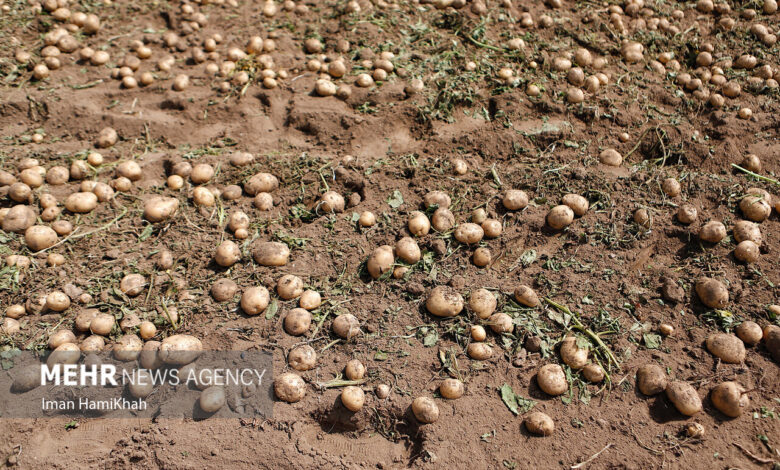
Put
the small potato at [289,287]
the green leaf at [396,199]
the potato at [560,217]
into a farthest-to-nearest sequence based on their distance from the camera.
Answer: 1. the green leaf at [396,199]
2. the potato at [560,217]
3. the small potato at [289,287]

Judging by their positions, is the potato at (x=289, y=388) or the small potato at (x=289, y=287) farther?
the small potato at (x=289, y=287)

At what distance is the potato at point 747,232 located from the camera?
375 cm

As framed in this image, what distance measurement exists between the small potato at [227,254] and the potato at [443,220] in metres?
1.46

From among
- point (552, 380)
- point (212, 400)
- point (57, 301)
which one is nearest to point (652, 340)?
point (552, 380)

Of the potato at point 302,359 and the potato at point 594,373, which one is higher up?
the potato at point 594,373

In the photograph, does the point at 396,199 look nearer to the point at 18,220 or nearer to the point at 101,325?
the point at 101,325

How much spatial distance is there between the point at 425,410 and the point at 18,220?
3.29 metres

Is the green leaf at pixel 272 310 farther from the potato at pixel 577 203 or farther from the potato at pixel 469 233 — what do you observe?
the potato at pixel 577 203

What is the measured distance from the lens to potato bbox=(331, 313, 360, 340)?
3287 millimetres

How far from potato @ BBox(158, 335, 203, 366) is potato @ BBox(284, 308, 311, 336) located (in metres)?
0.55

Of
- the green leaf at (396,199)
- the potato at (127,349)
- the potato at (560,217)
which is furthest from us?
the green leaf at (396,199)

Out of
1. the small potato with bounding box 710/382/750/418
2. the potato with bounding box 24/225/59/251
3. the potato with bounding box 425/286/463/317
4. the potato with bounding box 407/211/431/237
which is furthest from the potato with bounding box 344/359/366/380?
the potato with bounding box 24/225/59/251

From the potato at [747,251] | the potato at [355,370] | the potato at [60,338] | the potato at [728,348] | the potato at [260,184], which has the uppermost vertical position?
the potato at [747,251]

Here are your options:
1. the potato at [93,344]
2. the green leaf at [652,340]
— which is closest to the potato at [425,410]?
the green leaf at [652,340]
